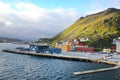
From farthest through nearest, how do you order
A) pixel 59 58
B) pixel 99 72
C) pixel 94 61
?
pixel 59 58, pixel 94 61, pixel 99 72

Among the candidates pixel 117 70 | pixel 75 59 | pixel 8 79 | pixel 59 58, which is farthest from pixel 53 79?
pixel 59 58

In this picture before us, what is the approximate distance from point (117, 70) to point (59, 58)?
75583 millimetres

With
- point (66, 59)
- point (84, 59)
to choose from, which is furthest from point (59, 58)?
point (84, 59)

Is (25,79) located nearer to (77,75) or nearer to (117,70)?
(77,75)

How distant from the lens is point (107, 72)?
111188 mm

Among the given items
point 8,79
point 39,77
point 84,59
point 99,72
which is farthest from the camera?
point 84,59

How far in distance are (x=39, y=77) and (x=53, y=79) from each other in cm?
684

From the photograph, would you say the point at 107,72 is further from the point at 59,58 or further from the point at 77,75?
the point at 59,58

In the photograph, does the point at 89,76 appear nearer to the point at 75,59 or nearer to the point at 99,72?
the point at 99,72

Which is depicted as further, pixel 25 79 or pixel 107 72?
pixel 107 72

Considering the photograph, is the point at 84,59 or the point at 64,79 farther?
the point at 84,59

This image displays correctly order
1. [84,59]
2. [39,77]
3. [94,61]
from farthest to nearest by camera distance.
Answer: [84,59]
[94,61]
[39,77]

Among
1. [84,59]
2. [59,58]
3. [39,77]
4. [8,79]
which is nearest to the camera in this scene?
[8,79]

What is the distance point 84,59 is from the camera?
6693 inches
